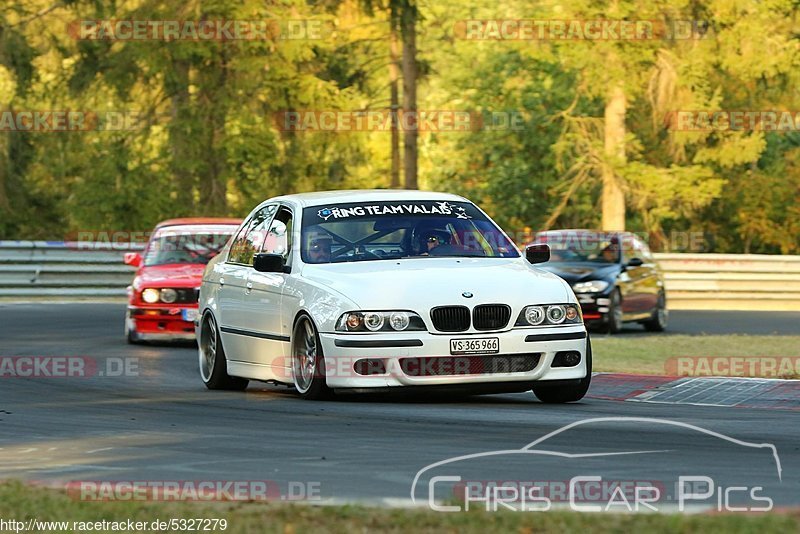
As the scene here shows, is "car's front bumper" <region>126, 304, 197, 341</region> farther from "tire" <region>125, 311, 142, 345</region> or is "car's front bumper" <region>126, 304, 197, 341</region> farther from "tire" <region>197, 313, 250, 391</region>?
"tire" <region>197, 313, 250, 391</region>

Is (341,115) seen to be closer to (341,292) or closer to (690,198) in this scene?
(690,198)

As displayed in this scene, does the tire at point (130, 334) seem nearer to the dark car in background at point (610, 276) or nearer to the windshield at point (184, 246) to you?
the windshield at point (184, 246)

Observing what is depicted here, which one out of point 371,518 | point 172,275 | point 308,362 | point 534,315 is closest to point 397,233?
point 308,362

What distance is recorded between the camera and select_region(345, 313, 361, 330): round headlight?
39.8 feet

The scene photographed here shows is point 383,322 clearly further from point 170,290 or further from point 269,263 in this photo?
point 170,290

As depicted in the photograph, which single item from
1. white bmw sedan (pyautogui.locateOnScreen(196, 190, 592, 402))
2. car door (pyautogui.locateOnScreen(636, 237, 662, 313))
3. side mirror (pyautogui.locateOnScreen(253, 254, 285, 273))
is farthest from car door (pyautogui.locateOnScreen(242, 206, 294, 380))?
car door (pyautogui.locateOnScreen(636, 237, 662, 313))

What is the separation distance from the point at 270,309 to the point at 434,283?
1657 millimetres

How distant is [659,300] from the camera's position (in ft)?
84.3

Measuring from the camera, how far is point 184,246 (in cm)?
2111

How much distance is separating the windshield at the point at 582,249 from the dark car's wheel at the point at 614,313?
82 cm

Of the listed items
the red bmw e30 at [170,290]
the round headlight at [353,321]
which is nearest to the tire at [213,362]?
the round headlight at [353,321]

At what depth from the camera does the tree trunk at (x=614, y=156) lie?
41.8 meters

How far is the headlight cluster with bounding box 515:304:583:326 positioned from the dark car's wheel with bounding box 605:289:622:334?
11761 millimetres

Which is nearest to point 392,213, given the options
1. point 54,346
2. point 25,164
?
point 54,346
